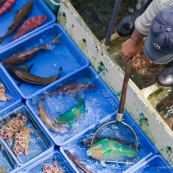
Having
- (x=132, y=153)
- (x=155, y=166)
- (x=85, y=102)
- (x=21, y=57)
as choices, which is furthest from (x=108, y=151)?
(x=21, y=57)

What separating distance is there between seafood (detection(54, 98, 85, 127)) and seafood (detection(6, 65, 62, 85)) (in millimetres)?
370

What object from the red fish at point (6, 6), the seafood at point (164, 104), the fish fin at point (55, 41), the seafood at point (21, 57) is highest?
the red fish at point (6, 6)

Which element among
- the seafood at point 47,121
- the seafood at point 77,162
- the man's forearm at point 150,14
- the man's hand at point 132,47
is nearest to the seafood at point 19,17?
the seafood at point 47,121

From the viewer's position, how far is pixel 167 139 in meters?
4.70

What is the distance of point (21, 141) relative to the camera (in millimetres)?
4898

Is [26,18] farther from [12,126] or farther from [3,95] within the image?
[12,126]

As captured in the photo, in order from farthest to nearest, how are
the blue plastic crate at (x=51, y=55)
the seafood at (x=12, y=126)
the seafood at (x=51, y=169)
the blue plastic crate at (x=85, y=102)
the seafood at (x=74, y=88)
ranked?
the blue plastic crate at (x=51, y=55), the seafood at (x=74, y=88), the blue plastic crate at (x=85, y=102), the seafood at (x=12, y=126), the seafood at (x=51, y=169)

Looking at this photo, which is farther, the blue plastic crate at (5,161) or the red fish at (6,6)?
the red fish at (6,6)

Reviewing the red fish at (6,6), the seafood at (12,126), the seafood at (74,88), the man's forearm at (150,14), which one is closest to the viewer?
the man's forearm at (150,14)

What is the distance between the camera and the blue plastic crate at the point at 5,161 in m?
4.82

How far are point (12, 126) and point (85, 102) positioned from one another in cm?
72

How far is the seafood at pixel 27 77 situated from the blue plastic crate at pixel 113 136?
64cm

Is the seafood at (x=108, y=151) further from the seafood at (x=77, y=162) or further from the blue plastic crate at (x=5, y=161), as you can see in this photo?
the blue plastic crate at (x=5, y=161)

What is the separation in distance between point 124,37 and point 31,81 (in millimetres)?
999
